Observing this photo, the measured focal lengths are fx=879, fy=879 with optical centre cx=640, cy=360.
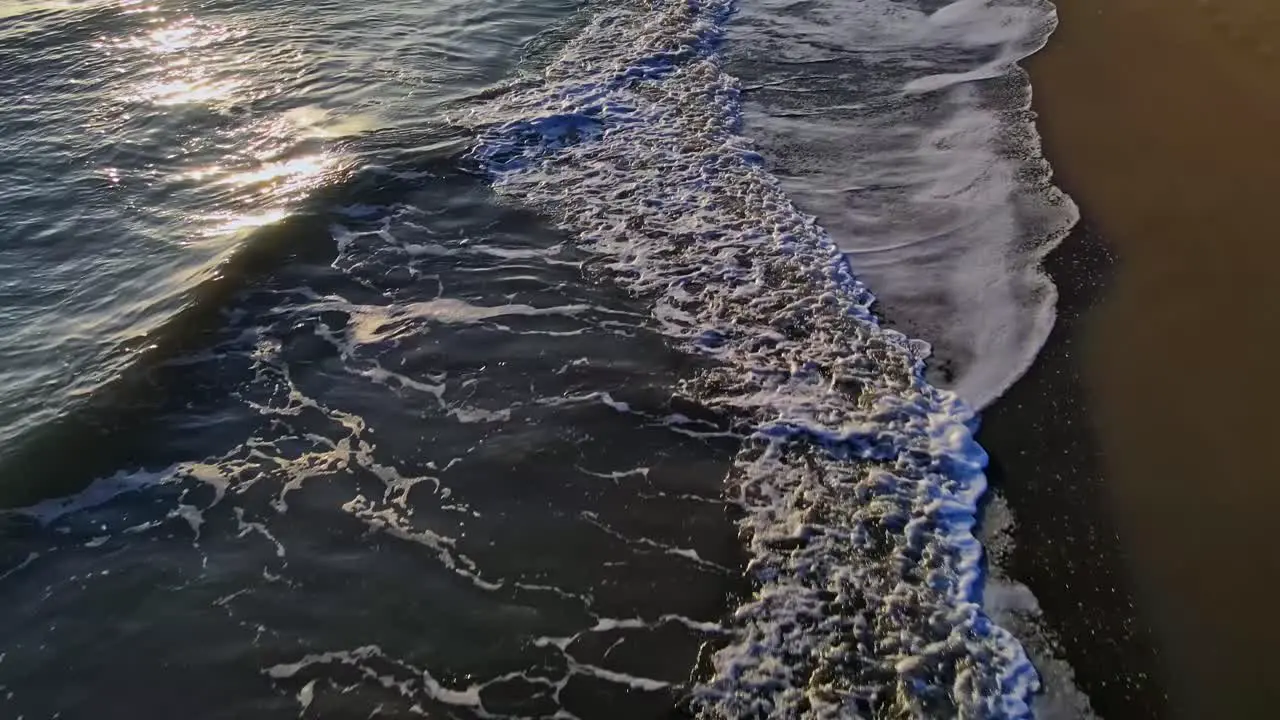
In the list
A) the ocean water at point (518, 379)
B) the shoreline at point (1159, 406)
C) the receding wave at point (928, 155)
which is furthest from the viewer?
the receding wave at point (928, 155)

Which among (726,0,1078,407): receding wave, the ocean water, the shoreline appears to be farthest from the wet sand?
the ocean water

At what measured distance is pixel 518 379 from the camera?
20.0 ft

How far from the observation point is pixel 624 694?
4.12 meters

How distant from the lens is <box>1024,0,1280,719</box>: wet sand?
412 centimetres

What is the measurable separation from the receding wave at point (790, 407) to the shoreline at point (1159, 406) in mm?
410

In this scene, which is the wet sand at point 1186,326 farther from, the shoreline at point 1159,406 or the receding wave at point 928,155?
the receding wave at point 928,155

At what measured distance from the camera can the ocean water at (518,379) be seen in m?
4.34

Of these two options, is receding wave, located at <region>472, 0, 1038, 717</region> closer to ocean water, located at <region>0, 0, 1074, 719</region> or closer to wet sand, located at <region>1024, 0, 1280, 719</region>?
ocean water, located at <region>0, 0, 1074, 719</region>

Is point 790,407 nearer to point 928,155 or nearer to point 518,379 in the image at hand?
point 518,379

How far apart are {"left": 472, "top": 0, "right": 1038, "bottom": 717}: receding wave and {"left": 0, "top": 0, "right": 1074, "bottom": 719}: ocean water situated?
0.03 metres

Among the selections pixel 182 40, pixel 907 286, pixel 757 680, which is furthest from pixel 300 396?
pixel 182 40

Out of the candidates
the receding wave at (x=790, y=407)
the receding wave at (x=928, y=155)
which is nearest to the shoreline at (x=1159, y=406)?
the receding wave at (x=928, y=155)

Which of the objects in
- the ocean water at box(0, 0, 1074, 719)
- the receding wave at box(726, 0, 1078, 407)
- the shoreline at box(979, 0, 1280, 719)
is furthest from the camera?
the receding wave at box(726, 0, 1078, 407)

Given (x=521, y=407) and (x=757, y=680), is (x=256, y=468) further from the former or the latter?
(x=757, y=680)
